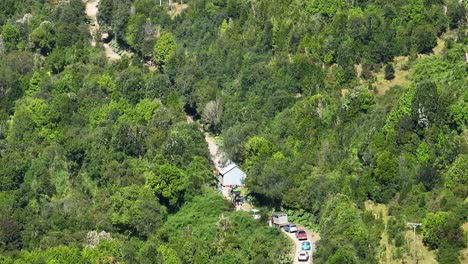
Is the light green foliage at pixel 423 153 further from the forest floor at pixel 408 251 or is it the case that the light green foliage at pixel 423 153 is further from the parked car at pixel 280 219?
the parked car at pixel 280 219

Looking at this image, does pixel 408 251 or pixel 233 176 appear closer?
pixel 408 251

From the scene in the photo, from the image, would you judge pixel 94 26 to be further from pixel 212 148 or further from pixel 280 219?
pixel 280 219

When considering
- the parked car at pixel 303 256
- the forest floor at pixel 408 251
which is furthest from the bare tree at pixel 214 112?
the forest floor at pixel 408 251

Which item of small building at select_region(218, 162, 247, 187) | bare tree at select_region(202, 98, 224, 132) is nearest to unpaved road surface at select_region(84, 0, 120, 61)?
bare tree at select_region(202, 98, 224, 132)

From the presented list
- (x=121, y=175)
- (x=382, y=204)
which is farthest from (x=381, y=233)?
(x=121, y=175)

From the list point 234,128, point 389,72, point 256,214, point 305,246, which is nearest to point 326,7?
point 389,72

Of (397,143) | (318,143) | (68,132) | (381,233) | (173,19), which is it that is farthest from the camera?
(173,19)

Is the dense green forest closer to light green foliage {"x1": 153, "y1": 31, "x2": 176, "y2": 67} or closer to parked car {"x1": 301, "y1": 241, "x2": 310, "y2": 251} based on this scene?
light green foliage {"x1": 153, "y1": 31, "x2": 176, "y2": 67}

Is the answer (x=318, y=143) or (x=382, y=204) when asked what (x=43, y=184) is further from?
(x=382, y=204)
